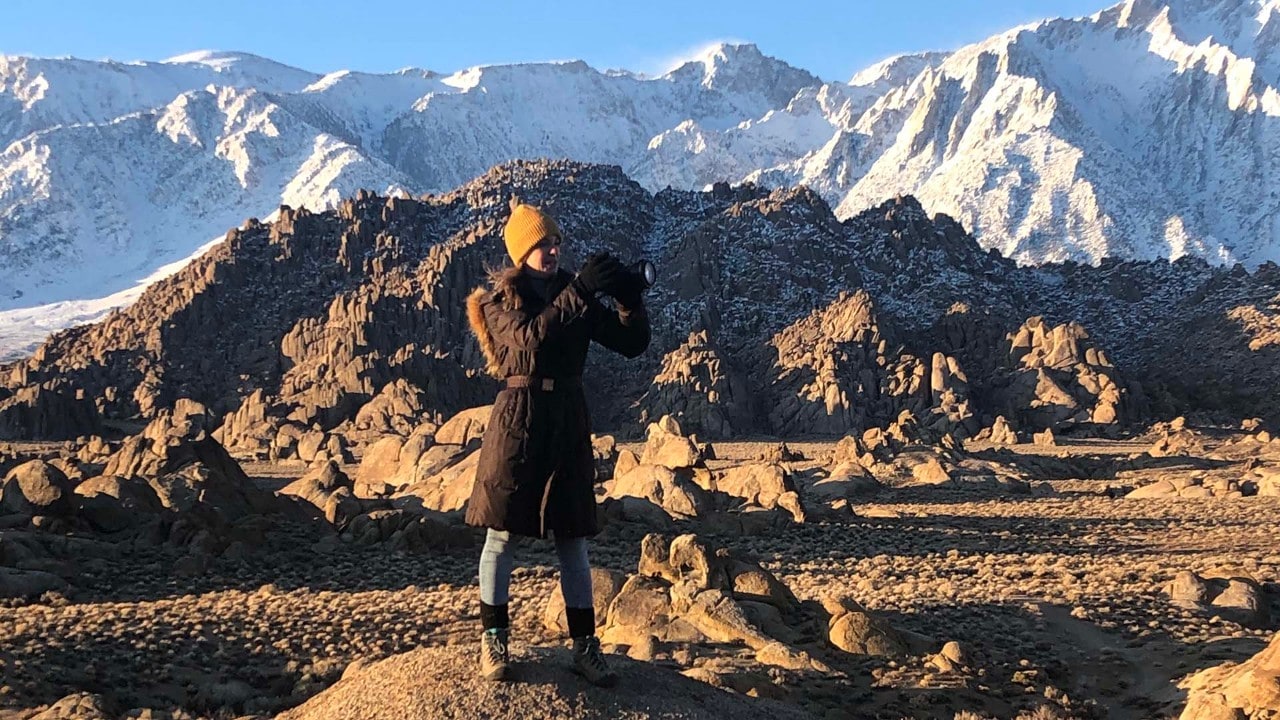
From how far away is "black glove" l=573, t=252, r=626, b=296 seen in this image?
17.2ft

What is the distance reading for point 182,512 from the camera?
55.4 ft

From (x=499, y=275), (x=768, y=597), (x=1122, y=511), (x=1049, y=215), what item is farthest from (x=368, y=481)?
(x=1049, y=215)

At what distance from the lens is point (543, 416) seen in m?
5.41

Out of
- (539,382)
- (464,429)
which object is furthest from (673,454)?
(539,382)

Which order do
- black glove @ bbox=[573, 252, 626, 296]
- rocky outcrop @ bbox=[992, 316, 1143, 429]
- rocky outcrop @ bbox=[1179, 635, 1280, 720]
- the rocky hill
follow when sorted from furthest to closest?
the rocky hill → rocky outcrop @ bbox=[992, 316, 1143, 429] → rocky outcrop @ bbox=[1179, 635, 1280, 720] → black glove @ bbox=[573, 252, 626, 296]

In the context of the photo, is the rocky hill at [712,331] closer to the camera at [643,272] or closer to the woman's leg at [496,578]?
the woman's leg at [496,578]

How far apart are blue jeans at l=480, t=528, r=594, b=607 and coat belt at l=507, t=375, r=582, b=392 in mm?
853

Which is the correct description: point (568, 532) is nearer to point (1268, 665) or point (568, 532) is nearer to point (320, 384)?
point (1268, 665)

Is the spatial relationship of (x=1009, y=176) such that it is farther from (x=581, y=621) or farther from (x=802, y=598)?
(x=581, y=621)

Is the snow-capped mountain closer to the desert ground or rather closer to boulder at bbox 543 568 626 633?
the desert ground

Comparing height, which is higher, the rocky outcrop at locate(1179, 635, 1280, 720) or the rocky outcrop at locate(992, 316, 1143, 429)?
the rocky outcrop at locate(992, 316, 1143, 429)

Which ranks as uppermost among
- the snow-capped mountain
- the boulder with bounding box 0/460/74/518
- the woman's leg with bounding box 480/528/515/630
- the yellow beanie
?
the snow-capped mountain

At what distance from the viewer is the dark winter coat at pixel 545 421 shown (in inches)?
212

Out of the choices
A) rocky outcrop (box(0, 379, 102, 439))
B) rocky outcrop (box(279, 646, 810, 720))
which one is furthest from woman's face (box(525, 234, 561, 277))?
rocky outcrop (box(0, 379, 102, 439))
